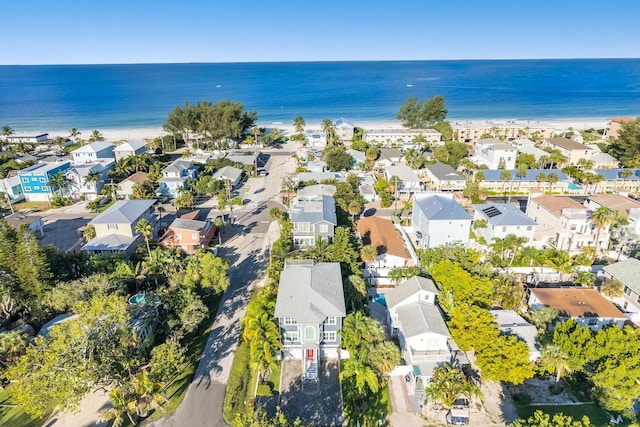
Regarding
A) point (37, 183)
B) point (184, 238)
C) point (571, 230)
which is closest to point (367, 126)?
point (571, 230)

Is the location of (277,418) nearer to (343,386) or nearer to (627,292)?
(343,386)

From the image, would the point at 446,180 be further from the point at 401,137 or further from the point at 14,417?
the point at 14,417

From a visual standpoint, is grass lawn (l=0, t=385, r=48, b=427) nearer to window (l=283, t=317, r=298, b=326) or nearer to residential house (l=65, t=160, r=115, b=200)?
window (l=283, t=317, r=298, b=326)

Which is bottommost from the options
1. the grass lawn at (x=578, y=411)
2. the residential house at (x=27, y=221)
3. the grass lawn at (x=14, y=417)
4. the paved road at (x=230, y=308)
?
the grass lawn at (x=578, y=411)

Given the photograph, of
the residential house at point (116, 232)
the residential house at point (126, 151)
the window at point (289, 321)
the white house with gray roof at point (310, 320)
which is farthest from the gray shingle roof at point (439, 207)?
the residential house at point (126, 151)

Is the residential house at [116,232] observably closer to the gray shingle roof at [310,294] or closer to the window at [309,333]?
the gray shingle roof at [310,294]

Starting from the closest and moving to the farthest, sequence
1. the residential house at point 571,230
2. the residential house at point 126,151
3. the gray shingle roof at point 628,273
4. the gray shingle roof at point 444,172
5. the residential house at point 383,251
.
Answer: the gray shingle roof at point 628,273, the residential house at point 383,251, the residential house at point 571,230, the gray shingle roof at point 444,172, the residential house at point 126,151

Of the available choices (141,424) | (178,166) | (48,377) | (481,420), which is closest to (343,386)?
(481,420)
